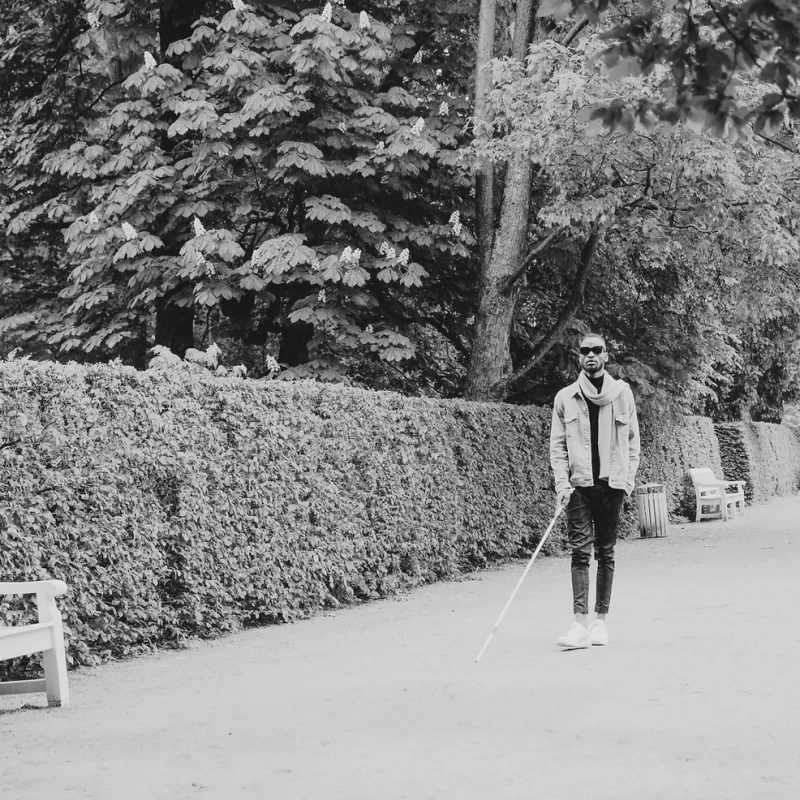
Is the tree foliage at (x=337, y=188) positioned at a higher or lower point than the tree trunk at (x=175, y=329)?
higher

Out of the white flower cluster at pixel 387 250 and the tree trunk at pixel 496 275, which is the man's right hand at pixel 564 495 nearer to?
the white flower cluster at pixel 387 250

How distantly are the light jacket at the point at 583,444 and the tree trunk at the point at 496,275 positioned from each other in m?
9.59

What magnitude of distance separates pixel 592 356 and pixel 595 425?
0.53 m

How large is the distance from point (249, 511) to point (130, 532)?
1.76 m

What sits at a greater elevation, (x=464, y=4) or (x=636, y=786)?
(x=464, y=4)

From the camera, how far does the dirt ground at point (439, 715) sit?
478 cm

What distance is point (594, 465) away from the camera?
853 cm

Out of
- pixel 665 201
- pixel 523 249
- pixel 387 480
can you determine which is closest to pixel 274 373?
pixel 387 480

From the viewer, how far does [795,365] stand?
123 feet

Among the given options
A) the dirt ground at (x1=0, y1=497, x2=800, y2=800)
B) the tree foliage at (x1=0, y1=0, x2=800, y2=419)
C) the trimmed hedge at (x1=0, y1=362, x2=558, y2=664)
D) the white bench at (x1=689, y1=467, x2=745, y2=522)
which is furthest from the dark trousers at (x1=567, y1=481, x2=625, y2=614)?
the white bench at (x1=689, y1=467, x2=745, y2=522)

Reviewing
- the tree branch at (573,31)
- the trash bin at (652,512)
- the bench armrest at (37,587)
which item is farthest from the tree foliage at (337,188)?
the bench armrest at (37,587)

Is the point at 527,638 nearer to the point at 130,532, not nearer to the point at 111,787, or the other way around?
the point at 130,532

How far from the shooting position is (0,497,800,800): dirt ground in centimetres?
478

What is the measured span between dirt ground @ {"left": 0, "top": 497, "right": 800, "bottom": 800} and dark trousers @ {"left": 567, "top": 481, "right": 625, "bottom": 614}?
1.57ft
